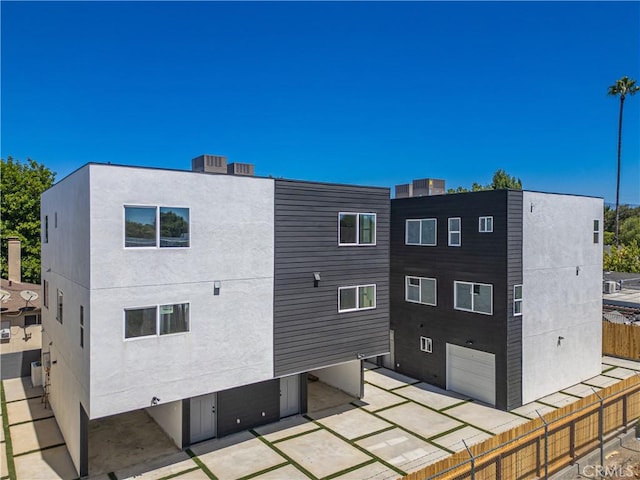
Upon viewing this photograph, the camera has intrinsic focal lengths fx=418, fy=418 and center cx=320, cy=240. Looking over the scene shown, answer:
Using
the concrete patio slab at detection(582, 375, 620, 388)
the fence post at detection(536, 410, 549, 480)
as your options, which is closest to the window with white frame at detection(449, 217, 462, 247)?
the fence post at detection(536, 410, 549, 480)

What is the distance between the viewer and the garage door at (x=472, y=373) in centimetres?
1487

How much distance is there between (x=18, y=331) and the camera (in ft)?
61.5

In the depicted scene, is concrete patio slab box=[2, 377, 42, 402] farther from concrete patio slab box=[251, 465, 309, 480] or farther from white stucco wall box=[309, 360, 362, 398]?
white stucco wall box=[309, 360, 362, 398]

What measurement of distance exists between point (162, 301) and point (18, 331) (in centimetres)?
1342

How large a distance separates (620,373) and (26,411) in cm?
2306

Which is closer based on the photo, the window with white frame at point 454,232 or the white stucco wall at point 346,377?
the white stucco wall at point 346,377

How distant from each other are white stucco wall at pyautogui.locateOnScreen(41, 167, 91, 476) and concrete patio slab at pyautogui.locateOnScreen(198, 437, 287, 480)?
3309mm

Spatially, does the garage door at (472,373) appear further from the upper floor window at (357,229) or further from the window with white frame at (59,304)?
the window with white frame at (59,304)

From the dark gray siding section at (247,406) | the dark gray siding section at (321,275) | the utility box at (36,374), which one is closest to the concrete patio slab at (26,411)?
the utility box at (36,374)

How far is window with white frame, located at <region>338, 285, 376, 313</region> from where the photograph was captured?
1298 centimetres

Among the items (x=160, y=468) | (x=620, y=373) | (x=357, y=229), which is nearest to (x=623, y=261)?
(x=620, y=373)

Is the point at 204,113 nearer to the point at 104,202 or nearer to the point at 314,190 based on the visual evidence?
the point at 314,190

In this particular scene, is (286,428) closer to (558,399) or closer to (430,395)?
(430,395)

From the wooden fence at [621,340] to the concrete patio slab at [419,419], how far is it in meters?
12.2
